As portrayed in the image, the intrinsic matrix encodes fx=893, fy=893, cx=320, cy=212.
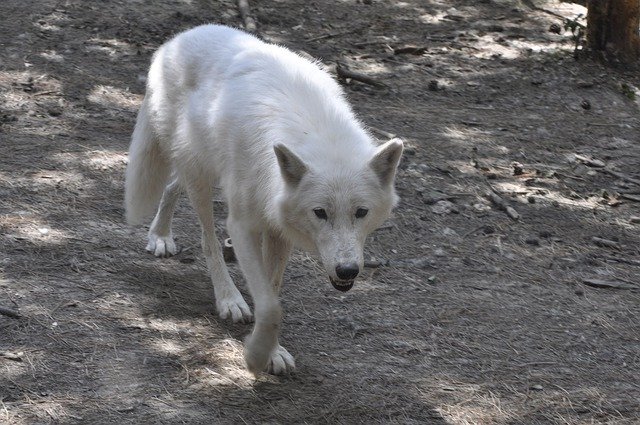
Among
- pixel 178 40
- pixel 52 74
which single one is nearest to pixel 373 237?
pixel 178 40

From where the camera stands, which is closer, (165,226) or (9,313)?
(9,313)

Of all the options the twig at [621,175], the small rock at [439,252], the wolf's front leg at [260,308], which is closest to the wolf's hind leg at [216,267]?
the wolf's front leg at [260,308]

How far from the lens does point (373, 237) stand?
6.25 meters

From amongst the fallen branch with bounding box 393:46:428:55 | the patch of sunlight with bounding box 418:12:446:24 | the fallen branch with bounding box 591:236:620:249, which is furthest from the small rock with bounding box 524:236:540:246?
the patch of sunlight with bounding box 418:12:446:24

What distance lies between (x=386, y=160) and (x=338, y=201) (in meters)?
0.33

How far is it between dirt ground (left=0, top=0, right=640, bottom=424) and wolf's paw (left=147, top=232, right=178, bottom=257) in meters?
0.07

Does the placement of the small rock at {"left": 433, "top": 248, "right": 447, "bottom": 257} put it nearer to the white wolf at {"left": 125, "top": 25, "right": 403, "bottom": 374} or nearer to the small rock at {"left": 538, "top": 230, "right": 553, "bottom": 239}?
the small rock at {"left": 538, "top": 230, "right": 553, "bottom": 239}

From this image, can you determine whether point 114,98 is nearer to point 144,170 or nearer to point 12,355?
point 144,170

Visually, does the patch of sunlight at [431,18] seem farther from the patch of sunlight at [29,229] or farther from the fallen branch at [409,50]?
the patch of sunlight at [29,229]

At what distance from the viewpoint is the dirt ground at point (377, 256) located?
4316mm

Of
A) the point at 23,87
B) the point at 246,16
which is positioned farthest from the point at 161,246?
the point at 246,16

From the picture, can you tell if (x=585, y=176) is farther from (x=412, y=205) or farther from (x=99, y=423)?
(x=99, y=423)

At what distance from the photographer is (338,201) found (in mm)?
4027

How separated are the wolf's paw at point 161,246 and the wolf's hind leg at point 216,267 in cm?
51
